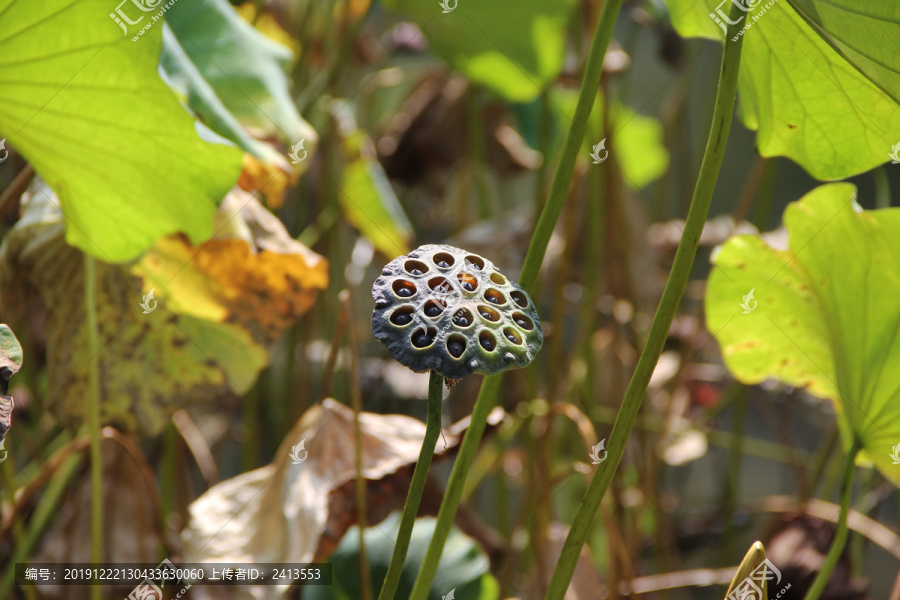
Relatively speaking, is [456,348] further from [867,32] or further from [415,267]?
[867,32]

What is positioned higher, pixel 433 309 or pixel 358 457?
pixel 433 309

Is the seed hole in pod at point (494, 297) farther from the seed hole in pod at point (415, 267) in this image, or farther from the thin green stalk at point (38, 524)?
the thin green stalk at point (38, 524)

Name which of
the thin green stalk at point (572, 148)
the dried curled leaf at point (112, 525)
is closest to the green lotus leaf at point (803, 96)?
the thin green stalk at point (572, 148)

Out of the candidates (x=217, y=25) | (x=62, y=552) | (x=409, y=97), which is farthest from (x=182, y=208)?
(x=409, y=97)

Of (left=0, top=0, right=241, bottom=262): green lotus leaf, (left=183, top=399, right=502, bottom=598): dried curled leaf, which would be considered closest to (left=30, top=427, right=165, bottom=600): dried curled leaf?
(left=183, top=399, right=502, bottom=598): dried curled leaf

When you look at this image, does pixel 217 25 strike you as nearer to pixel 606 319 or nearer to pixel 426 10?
pixel 426 10

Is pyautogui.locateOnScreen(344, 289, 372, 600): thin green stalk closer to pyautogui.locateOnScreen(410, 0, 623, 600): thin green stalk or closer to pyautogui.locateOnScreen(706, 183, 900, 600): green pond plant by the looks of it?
pyautogui.locateOnScreen(410, 0, 623, 600): thin green stalk

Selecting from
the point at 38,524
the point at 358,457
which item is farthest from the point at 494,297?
the point at 38,524
